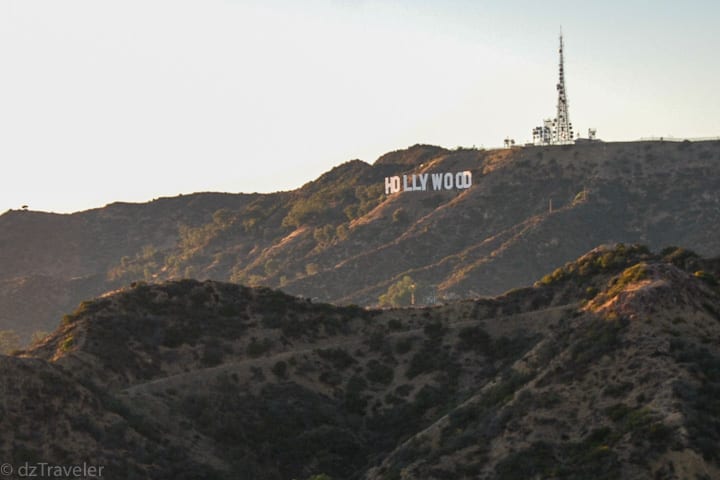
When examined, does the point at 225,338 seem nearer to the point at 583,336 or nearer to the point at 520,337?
the point at 520,337

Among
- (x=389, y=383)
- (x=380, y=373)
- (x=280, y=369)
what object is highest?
(x=280, y=369)

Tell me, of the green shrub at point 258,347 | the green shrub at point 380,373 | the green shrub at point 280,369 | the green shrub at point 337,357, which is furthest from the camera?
the green shrub at point 258,347

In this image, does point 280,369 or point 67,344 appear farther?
point 67,344

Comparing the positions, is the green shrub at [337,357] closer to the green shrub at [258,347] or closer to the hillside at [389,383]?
the hillside at [389,383]

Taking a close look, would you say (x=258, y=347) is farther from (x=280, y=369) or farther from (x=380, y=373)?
(x=380, y=373)

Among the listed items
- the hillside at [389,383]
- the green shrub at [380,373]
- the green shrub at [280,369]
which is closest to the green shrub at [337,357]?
the hillside at [389,383]

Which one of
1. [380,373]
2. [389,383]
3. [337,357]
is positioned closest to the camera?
[389,383]

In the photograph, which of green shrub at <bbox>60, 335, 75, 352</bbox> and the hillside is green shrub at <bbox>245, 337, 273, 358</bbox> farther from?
green shrub at <bbox>60, 335, 75, 352</bbox>

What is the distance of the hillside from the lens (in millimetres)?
71438

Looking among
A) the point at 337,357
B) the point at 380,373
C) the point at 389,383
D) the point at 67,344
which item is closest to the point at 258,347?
the point at 337,357

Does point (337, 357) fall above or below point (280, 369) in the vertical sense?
above

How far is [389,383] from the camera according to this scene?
106 meters

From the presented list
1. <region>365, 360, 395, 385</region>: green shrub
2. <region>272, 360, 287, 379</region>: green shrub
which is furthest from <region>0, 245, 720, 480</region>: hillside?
<region>365, 360, 395, 385</region>: green shrub

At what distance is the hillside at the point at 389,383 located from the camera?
7144 centimetres
